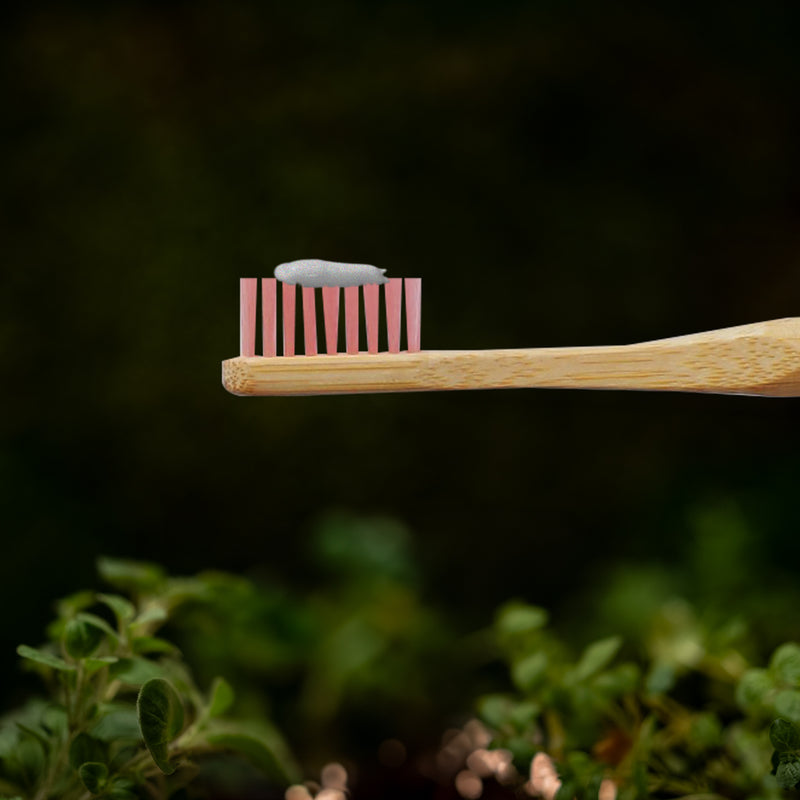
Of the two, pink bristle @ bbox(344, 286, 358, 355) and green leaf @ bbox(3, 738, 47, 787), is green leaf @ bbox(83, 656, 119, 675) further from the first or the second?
pink bristle @ bbox(344, 286, 358, 355)

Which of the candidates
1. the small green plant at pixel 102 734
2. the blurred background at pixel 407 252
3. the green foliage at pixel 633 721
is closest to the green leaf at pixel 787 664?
the green foliage at pixel 633 721

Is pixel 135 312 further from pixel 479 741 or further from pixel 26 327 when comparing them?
pixel 479 741

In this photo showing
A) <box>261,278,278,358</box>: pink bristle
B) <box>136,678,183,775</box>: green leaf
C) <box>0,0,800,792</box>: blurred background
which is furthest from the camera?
<box>0,0,800,792</box>: blurred background

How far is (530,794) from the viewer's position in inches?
13.7

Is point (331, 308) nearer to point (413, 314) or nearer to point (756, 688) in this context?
point (413, 314)

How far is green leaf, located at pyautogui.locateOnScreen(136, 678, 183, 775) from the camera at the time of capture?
0.26 meters

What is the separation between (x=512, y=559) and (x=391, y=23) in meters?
0.54

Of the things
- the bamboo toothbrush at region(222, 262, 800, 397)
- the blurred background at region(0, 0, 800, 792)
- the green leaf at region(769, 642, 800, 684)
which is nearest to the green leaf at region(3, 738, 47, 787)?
the bamboo toothbrush at region(222, 262, 800, 397)

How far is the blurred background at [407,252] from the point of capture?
88cm

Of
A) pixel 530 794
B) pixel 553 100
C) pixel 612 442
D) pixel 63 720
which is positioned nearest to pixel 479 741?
pixel 530 794

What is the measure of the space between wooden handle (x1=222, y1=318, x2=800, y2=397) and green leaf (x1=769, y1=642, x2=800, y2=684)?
0.09m

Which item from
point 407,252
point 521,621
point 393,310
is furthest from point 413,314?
point 407,252

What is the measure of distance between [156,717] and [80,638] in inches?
2.2

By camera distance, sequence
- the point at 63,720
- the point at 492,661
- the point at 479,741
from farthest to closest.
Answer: the point at 492,661 < the point at 479,741 < the point at 63,720
